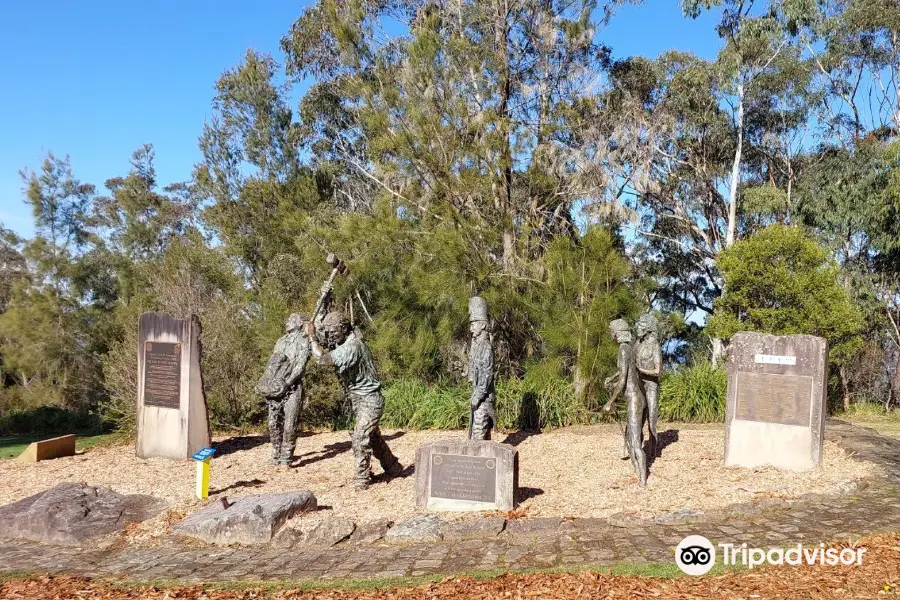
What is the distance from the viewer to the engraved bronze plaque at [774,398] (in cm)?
786

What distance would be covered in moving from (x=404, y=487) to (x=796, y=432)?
4901 millimetres

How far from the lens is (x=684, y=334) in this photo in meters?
21.7

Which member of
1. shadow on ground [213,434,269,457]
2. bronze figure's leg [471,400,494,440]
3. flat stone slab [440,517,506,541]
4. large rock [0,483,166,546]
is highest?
bronze figure's leg [471,400,494,440]

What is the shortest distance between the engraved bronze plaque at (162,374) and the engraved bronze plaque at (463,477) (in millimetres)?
5000

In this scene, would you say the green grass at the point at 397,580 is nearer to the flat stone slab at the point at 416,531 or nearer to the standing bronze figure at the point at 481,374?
the flat stone slab at the point at 416,531

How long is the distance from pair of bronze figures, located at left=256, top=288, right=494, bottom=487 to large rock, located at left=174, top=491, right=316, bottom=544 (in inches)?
53.5

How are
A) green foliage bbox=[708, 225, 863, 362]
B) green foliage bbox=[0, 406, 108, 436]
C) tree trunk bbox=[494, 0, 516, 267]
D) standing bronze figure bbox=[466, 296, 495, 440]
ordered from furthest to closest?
green foliage bbox=[0, 406, 108, 436]
green foliage bbox=[708, 225, 863, 362]
tree trunk bbox=[494, 0, 516, 267]
standing bronze figure bbox=[466, 296, 495, 440]

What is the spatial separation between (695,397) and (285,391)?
786cm

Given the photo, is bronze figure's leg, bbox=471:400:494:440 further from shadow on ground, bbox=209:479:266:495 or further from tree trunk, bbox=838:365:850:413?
tree trunk, bbox=838:365:850:413

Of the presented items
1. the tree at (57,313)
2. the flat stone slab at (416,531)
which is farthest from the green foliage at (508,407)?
the tree at (57,313)

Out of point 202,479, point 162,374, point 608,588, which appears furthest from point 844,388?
point 162,374

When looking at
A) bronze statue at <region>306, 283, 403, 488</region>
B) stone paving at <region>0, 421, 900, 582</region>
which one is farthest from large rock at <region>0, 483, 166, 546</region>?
bronze statue at <region>306, 283, 403, 488</region>

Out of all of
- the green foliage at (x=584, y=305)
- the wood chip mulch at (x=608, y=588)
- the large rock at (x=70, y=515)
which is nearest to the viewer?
the wood chip mulch at (x=608, y=588)

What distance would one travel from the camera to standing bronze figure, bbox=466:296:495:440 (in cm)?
871
